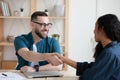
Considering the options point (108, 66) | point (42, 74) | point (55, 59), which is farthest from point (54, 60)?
point (108, 66)

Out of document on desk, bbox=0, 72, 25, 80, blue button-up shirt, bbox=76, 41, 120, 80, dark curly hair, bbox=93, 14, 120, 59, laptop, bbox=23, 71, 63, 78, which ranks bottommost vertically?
laptop, bbox=23, 71, 63, 78

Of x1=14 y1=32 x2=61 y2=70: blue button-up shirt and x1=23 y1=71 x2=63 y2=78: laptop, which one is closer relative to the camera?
x1=23 y1=71 x2=63 y2=78: laptop

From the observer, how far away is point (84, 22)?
163 inches

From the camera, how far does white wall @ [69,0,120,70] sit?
4.14 meters

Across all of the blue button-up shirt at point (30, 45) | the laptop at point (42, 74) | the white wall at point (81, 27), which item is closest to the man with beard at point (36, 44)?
the blue button-up shirt at point (30, 45)

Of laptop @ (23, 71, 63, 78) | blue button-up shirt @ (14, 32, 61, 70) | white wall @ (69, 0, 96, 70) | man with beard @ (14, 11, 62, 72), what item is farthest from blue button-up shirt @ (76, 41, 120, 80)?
white wall @ (69, 0, 96, 70)

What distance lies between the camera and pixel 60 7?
381 cm

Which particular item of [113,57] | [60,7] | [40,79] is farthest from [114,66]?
[60,7]

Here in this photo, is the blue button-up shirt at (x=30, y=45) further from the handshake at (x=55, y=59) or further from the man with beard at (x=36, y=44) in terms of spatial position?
the handshake at (x=55, y=59)

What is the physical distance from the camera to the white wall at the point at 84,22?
4137 millimetres

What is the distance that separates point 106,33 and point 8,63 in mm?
2675

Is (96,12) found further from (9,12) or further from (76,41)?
(9,12)

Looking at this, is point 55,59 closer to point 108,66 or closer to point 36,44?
point 36,44

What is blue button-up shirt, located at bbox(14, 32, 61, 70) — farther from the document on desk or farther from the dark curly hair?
the dark curly hair
